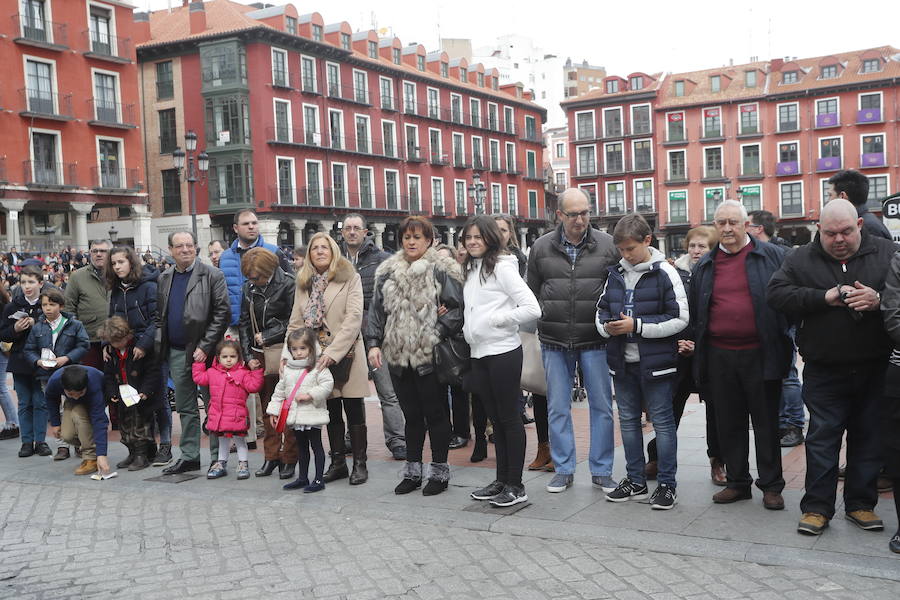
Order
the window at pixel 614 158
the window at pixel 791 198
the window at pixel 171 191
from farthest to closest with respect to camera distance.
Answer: the window at pixel 614 158 → the window at pixel 791 198 → the window at pixel 171 191

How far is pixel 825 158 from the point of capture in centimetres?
5678

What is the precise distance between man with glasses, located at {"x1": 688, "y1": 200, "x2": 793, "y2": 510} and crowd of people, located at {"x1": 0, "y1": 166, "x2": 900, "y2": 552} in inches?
0.5

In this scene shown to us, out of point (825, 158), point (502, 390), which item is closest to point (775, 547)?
point (502, 390)

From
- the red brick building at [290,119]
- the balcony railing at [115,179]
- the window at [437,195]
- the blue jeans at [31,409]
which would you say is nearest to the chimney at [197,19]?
the red brick building at [290,119]

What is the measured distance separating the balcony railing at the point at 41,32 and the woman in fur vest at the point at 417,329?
105 ft

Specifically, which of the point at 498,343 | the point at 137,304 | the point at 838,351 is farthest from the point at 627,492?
the point at 137,304

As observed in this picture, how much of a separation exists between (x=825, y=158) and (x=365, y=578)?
5882 cm

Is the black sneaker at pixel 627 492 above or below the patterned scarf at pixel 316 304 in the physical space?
below

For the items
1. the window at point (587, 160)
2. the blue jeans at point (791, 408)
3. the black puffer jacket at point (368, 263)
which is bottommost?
the blue jeans at point (791, 408)

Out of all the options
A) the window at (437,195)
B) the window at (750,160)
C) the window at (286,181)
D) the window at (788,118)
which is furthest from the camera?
the window at (750,160)

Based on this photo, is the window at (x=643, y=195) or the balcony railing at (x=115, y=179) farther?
the window at (x=643, y=195)

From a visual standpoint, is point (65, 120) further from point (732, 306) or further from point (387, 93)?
point (732, 306)

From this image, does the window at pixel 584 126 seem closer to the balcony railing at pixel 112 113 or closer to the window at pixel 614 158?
the window at pixel 614 158

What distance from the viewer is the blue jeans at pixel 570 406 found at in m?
6.25
